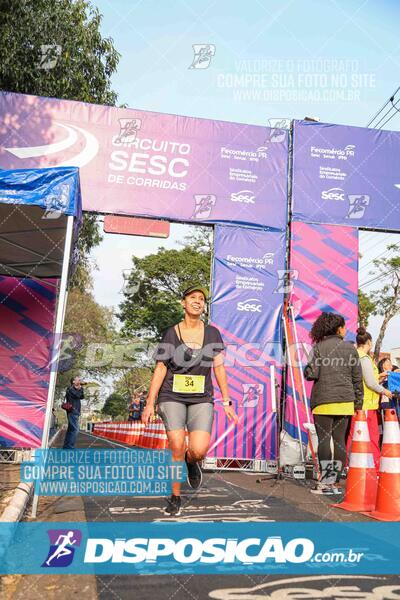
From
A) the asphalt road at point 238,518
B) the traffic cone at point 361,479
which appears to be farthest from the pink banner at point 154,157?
the traffic cone at point 361,479

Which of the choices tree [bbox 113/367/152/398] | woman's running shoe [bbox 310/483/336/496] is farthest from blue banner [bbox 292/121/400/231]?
tree [bbox 113/367/152/398]

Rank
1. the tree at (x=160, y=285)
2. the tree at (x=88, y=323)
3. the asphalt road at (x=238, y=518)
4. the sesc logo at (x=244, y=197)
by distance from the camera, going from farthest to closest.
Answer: the tree at (x=88, y=323)
the tree at (x=160, y=285)
the sesc logo at (x=244, y=197)
the asphalt road at (x=238, y=518)

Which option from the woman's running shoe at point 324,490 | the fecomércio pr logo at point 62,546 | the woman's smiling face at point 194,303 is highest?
the woman's smiling face at point 194,303

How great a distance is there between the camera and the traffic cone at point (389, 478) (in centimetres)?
515

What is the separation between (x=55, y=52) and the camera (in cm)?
1238

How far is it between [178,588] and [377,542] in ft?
5.66

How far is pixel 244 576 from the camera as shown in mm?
3316

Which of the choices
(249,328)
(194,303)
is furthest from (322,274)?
(194,303)

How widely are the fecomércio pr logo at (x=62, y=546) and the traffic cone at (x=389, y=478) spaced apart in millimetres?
2562

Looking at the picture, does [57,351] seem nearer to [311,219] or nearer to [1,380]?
→ [1,380]

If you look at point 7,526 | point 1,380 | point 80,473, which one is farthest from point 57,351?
point 1,380

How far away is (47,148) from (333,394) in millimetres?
6124

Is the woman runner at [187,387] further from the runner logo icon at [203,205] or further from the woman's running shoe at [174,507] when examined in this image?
the runner logo icon at [203,205]

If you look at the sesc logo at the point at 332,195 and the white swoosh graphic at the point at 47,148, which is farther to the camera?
the sesc logo at the point at 332,195
